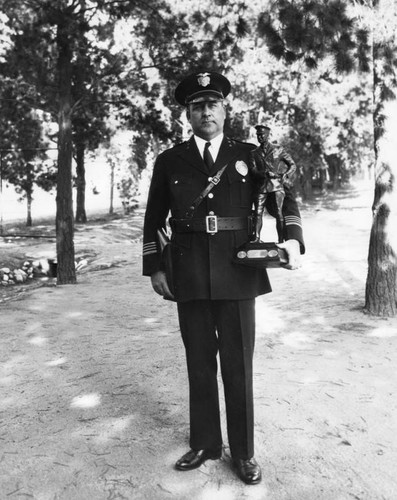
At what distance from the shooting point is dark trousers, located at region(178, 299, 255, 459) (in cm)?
293

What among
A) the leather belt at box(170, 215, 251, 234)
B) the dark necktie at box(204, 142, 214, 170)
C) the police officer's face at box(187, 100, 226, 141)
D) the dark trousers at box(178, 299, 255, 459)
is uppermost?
the police officer's face at box(187, 100, 226, 141)

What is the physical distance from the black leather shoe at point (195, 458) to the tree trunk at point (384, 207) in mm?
3909

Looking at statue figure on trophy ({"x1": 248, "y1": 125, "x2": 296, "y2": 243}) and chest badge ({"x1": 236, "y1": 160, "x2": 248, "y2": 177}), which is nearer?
statue figure on trophy ({"x1": 248, "y1": 125, "x2": 296, "y2": 243})

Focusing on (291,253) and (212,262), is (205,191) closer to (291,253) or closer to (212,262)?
(212,262)

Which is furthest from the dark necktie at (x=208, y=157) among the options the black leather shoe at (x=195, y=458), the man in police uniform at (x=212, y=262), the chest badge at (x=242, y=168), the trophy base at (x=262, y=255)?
the black leather shoe at (x=195, y=458)

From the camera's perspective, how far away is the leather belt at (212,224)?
2.85 metres

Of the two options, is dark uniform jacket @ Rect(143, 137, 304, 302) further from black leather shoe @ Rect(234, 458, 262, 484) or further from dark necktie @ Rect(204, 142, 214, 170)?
black leather shoe @ Rect(234, 458, 262, 484)

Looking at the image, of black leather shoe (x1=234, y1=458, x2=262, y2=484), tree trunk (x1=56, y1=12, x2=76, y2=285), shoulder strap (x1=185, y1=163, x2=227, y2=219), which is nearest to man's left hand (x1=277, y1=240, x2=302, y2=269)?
shoulder strap (x1=185, y1=163, x2=227, y2=219)

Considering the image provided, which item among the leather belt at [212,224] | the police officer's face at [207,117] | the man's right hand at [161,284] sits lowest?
the man's right hand at [161,284]

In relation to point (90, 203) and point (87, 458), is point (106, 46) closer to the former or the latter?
point (87, 458)

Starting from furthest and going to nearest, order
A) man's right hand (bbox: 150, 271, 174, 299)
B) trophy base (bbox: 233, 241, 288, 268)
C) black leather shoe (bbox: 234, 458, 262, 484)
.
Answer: man's right hand (bbox: 150, 271, 174, 299), black leather shoe (bbox: 234, 458, 262, 484), trophy base (bbox: 233, 241, 288, 268)

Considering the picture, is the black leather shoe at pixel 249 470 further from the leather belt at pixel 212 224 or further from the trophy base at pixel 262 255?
the leather belt at pixel 212 224

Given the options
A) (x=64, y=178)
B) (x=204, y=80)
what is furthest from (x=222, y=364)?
(x=64, y=178)

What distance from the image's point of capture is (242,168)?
2912 mm
